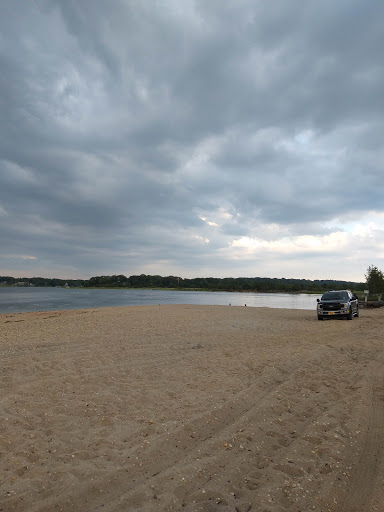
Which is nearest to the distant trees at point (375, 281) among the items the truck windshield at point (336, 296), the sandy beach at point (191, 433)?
the truck windshield at point (336, 296)

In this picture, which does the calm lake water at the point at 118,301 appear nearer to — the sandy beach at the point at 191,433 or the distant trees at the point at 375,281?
the distant trees at the point at 375,281

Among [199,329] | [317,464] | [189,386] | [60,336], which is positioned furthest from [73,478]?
[199,329]

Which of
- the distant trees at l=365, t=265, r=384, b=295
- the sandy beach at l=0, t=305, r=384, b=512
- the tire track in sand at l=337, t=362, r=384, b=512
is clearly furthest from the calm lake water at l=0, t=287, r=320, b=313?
the tire track in sand at l=337, t=362, r=384, b=512

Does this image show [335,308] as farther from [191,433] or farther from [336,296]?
[191,433]

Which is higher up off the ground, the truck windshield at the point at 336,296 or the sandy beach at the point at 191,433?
the truck windshield at the point at 336,296

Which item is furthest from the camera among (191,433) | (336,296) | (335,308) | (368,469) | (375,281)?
(375,281)

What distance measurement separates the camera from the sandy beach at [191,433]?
10.5 ft

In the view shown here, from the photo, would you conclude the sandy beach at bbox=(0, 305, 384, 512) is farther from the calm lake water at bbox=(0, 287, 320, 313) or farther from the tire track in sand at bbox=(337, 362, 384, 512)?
the calm lake water at bbox=(0, 287, 320, 313)

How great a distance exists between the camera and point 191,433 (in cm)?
455

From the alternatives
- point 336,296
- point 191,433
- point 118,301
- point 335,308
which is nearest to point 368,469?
point 191,433

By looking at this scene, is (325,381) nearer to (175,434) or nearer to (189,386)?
(189,386)

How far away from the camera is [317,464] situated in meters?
3.75

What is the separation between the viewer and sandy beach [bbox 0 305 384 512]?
3.21 meters

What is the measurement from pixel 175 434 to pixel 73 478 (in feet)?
4.78
